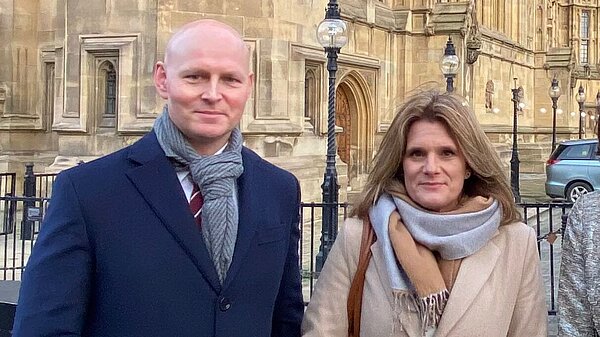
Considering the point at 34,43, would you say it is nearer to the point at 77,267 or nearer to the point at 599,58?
the point at 77,267

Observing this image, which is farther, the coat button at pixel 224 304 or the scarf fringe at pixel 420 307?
the scarf fringe at pixel 420 307

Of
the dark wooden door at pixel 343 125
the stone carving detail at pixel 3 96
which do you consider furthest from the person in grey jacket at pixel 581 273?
the dark wooden door at pixel 343 125

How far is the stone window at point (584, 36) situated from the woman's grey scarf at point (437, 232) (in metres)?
58.7

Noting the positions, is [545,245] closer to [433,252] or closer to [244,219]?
[433,252]

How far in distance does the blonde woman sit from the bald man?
1.30ft

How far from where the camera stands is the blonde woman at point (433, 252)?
2.47 m

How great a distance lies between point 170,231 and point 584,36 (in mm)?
60767

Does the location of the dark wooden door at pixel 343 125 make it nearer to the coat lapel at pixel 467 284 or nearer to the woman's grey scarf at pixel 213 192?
the coat lapel at pixel 467 284

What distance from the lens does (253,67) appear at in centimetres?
1246

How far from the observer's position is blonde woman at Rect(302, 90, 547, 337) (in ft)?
8.12

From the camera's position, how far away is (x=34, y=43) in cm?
1566

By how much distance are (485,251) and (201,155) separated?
40.8 inches

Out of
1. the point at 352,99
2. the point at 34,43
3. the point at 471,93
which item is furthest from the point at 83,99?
the point at 471,93

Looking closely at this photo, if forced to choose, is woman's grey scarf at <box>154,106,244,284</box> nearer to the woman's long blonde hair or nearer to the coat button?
the coat button
